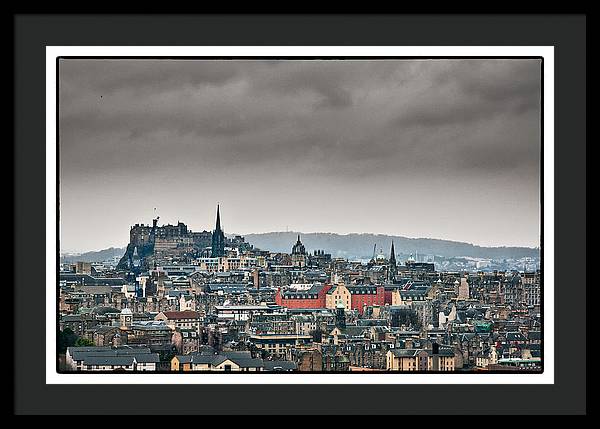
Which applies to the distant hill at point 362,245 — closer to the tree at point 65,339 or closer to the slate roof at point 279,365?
the slate roof at point 279,365

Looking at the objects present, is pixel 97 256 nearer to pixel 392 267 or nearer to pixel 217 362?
pixel 217 362

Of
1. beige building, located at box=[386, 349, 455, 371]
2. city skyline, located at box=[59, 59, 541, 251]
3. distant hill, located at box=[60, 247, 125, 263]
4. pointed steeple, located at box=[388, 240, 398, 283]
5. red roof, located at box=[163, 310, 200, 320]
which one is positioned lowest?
beige building, located at box=[386, 349, 455, 371]

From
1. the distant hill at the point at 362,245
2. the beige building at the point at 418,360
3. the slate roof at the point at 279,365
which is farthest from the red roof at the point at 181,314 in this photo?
the beige building at the point at 418,360

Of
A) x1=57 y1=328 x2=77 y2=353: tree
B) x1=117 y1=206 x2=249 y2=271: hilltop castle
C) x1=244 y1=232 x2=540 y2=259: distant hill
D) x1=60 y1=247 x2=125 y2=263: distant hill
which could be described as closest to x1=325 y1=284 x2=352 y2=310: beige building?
x1=244 y1=232 x2=540 y2=259: distant hill

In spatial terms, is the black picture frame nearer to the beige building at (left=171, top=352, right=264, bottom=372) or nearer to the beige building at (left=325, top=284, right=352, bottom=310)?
the beige building at (left=171, top=352, right=264, bottom=372)
